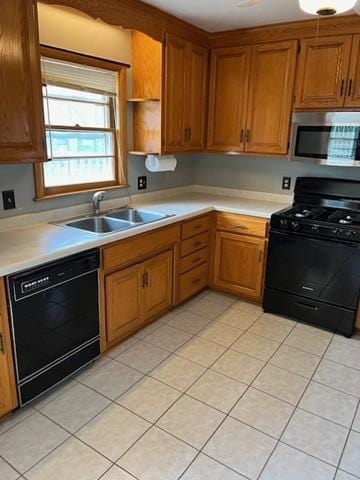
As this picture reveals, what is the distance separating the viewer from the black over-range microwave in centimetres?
280

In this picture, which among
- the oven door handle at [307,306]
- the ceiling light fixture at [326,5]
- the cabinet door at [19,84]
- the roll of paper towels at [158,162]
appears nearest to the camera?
the ceiling light fixture at [326,5]

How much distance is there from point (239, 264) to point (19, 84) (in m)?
2.23

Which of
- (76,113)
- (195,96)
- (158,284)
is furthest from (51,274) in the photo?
(195,96)

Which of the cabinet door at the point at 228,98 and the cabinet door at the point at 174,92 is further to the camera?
the cabinet door at the point at 228,98

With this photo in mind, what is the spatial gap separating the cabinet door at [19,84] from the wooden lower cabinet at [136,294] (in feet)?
3.11

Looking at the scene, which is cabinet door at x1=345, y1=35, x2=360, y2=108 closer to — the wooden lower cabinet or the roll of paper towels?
the roll of paper towels

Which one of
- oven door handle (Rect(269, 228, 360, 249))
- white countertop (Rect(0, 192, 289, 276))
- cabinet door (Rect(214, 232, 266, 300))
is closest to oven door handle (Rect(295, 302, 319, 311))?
cabinet door (Rect(214, 232, 266, 300))

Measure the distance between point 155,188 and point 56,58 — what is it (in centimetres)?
144

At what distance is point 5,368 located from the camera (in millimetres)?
1850

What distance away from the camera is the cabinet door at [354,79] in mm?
2701

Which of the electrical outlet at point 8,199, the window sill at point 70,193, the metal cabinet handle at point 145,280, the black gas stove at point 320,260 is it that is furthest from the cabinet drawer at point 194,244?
the electrical outlet at point 8,199

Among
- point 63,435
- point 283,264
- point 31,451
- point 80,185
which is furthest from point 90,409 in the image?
point 283,264

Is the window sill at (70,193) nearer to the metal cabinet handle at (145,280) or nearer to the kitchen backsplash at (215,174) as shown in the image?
the kitchen backsplash at (215,174)

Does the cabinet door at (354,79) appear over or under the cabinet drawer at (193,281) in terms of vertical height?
over
